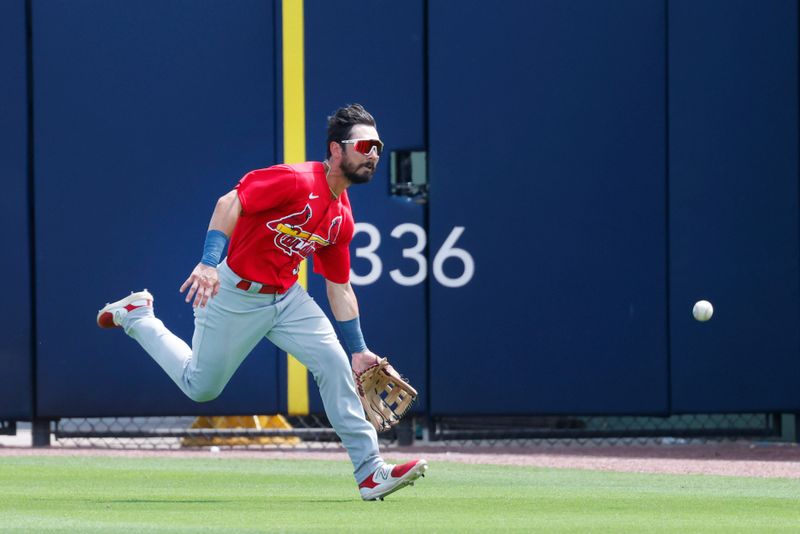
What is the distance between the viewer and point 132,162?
10500 millimetres

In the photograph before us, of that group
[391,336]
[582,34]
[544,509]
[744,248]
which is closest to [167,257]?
[391,336]

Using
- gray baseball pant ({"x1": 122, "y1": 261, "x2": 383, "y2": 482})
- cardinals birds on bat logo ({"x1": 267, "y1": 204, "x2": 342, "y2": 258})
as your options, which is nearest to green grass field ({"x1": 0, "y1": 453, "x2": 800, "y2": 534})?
gray baseball pant ({"x1": 122, "y1": 261, "x2": 383, "y2": 482})

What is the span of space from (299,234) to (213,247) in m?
0.57

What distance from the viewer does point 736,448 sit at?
35.6 ft

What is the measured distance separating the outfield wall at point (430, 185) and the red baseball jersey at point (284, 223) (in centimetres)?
362

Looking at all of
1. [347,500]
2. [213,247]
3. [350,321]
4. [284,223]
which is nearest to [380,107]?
[350,321]

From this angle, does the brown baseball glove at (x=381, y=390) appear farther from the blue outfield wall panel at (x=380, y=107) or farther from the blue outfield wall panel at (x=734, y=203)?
the blue outfield wall panel at (x=734, y=203)

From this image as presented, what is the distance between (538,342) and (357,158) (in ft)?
13.5

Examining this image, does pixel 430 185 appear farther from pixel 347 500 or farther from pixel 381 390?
pixel 347 500

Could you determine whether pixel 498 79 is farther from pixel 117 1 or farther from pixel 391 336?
pixel 117 1

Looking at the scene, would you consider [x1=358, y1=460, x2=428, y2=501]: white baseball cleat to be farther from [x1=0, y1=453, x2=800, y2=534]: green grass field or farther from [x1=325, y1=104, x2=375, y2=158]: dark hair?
[x1=325, y1=104, x2=375, y2=158]: dark hair

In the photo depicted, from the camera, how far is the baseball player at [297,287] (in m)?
6.60

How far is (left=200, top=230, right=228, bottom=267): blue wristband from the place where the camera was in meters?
6.23

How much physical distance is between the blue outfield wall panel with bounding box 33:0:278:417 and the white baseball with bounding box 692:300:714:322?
296 cm
